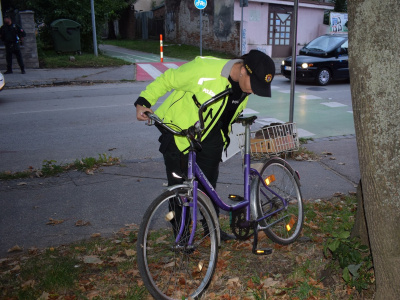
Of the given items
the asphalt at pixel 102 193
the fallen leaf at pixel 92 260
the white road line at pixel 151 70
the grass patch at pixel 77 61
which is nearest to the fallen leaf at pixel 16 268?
the asphalt at pixel 102 193

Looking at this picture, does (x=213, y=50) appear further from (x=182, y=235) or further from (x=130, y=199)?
(x=182, y=235)

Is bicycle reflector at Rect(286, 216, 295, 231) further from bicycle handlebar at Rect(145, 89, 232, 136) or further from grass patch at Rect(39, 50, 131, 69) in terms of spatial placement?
grass patch at Rect(39, 50, 131, 69)

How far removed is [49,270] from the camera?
142 inches

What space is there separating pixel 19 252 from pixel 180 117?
207 centimetres

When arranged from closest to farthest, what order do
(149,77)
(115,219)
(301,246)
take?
1. (301,246)
2. (115,219)
3. (149,77)

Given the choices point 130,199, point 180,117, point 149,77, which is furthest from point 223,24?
point 180,117

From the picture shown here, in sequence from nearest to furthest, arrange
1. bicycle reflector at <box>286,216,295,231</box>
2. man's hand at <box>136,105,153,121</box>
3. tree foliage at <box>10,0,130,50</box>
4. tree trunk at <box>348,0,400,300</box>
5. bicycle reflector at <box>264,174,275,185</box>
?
tree trunk at <box>348,0,400,300</box> < man's hand at <box>136,105,153,121</box> < bicycle reflector at <box>264,174,275,185</box> < bicycle reflector at <box>286,216,295,231</box> < tree foliage at <box>10,0,130,50</box>

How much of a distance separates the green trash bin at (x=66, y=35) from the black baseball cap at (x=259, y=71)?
1938cm

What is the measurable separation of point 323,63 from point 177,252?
45.3 ft

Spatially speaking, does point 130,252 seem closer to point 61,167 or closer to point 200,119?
point 200,119

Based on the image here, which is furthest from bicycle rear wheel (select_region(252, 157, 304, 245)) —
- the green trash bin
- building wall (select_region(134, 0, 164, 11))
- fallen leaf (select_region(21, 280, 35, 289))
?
building wall (select_region(134, 0, 164, 11))

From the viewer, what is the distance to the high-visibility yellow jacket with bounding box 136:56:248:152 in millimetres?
3271

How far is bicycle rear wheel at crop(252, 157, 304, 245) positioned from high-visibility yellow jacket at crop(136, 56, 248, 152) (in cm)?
79

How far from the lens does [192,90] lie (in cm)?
332
